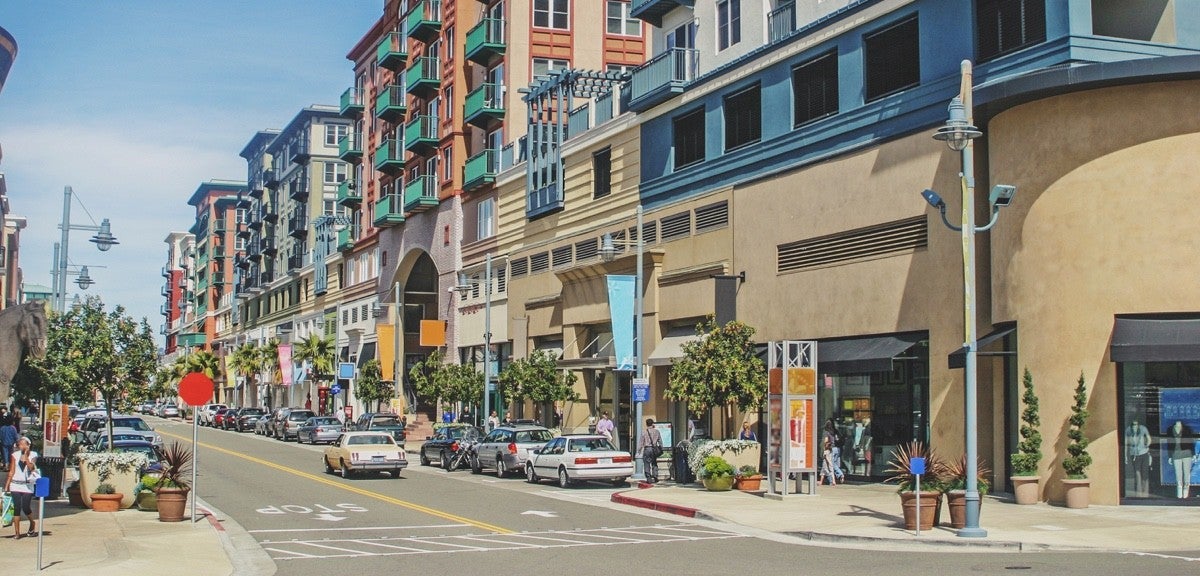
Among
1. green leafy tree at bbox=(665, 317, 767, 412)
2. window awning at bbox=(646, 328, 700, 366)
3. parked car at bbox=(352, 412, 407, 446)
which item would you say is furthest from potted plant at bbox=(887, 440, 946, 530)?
parked car at bbox=(352, 412, 407, 446)

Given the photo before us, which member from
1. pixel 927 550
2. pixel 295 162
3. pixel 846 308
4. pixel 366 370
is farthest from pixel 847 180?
pixel 295 162

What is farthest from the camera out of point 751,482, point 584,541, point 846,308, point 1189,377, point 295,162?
point 295,162

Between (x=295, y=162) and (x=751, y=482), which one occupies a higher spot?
(x=295, y=162)

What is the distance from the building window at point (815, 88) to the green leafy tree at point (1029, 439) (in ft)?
36.2

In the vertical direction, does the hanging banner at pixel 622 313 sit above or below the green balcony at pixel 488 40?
below

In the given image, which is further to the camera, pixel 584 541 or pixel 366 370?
pixel 366 370

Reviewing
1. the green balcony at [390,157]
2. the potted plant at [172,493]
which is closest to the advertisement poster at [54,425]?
the potted plant at [172,493]

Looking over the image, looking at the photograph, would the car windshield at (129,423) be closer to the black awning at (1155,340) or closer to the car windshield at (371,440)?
the car windshield at (371,440)

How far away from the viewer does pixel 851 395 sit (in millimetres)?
33688

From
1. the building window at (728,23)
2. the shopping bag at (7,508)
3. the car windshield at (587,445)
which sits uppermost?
the building window at (728,23)

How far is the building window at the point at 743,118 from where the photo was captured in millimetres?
38062

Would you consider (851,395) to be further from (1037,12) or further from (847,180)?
(1037,12)

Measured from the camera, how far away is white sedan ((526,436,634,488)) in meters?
33.1

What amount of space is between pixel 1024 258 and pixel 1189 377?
410 centimetres
